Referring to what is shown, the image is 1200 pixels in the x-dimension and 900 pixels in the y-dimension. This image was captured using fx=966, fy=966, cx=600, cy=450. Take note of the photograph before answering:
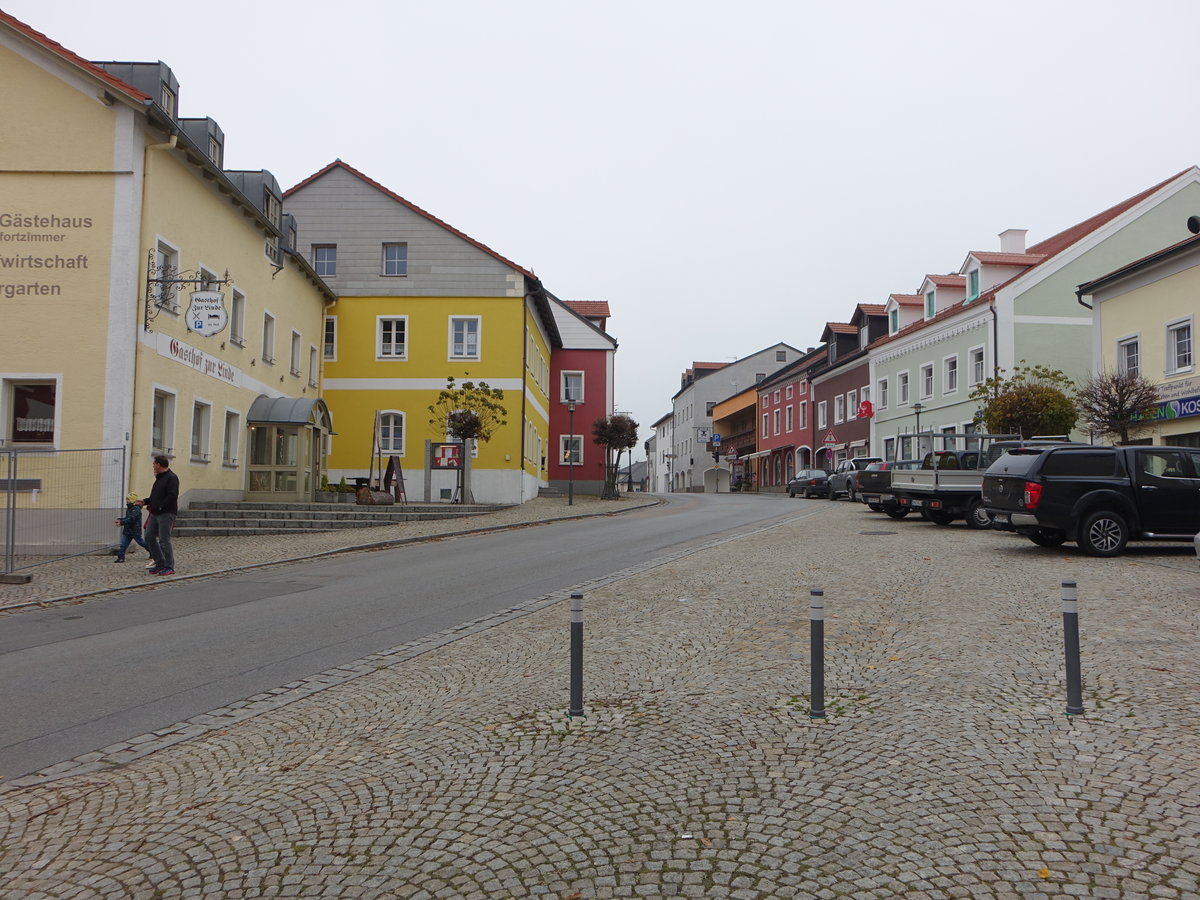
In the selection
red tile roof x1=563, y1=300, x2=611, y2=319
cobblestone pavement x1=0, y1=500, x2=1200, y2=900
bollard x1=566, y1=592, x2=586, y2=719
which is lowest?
cobblestone pavement x1=0, y1=500, x2=1200, y2=900

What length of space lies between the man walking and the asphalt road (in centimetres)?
80

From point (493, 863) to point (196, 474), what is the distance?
2086 centimetres

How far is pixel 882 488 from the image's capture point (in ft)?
77.6

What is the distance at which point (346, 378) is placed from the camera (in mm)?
34469

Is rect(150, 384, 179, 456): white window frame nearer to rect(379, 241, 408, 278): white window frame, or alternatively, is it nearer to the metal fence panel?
the metal fence panel

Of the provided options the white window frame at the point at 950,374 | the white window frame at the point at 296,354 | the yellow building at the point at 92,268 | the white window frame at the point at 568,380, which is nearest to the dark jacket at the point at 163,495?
the yellow building at the point at 92,268

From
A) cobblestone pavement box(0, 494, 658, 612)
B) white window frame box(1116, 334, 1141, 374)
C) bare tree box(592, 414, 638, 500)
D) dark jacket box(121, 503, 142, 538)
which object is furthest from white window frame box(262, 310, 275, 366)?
white window frame box(1116, 334, 1141, 374)

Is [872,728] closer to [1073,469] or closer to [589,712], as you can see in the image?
[589,712]

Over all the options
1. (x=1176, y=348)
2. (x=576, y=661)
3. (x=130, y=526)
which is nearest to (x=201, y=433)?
(x=130, y=526)

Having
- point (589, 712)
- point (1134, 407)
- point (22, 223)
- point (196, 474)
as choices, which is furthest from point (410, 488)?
point (589, 712)

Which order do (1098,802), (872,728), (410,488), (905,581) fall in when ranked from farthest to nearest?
1. (410,488)
2. (905,581)
3. (872,728)
4. (1098,802)

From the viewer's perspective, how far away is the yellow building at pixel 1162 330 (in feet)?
80.9

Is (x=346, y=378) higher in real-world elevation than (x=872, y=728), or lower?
higher

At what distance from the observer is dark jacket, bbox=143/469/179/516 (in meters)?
14.2
